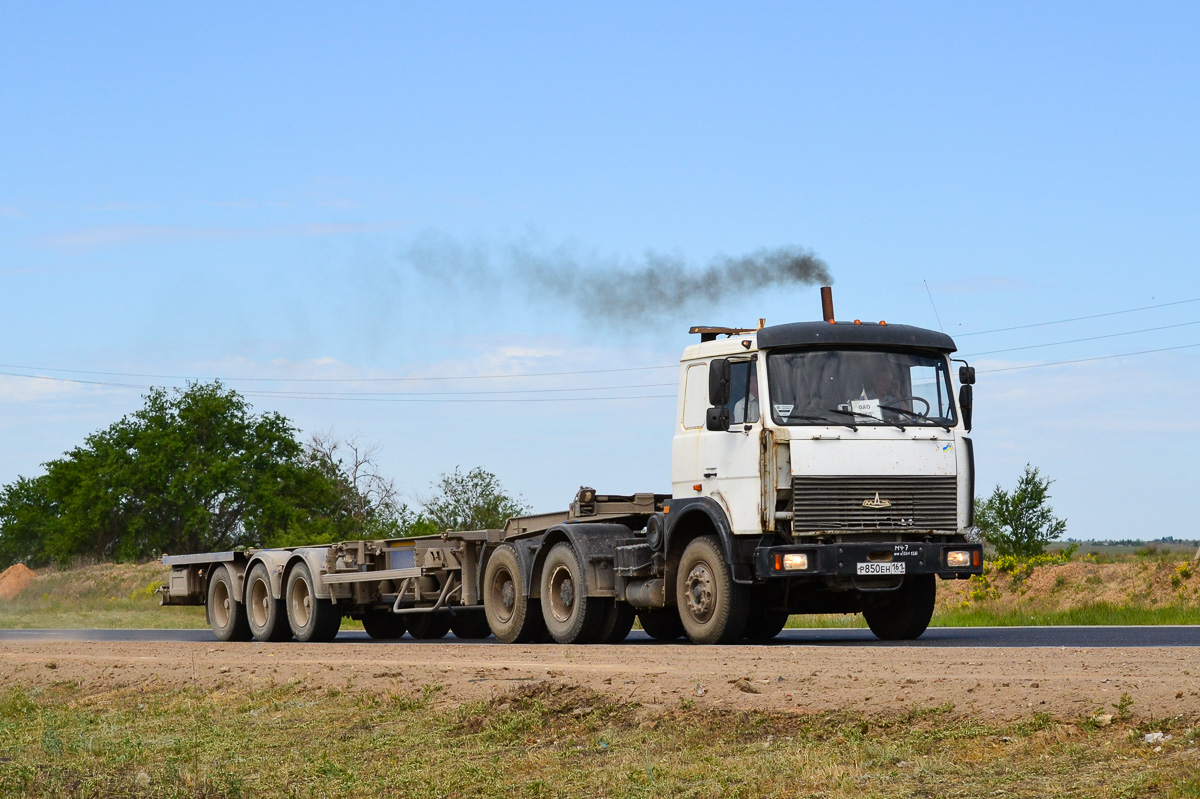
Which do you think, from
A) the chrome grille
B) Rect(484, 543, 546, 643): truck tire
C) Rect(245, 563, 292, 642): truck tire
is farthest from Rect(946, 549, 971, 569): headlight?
Rect(245, 563, 292, 642): truck tire

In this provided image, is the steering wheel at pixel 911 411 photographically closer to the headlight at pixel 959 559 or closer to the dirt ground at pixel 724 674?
the headlight at pixel 959 559

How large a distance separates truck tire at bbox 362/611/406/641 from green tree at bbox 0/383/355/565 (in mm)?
52024

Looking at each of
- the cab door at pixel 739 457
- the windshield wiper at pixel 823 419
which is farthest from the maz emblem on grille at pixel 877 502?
the cab door at pixel 739 457

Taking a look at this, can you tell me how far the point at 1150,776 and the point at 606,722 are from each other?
399cm

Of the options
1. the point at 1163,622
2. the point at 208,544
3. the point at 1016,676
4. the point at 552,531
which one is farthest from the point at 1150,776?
the point at 208,544

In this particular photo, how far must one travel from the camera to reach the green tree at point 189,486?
77.2m

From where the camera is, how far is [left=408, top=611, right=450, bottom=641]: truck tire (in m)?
22.8

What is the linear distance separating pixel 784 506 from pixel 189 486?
65803 millimetres

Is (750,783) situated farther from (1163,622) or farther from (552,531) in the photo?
(1163,622)

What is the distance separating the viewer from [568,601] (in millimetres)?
17844

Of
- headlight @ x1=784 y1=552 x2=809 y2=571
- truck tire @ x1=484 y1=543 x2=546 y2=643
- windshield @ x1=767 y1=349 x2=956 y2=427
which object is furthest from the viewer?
truck tire @ x1=484 y1=543 x2=546 y2=643

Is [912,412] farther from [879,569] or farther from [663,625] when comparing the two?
[663,625]

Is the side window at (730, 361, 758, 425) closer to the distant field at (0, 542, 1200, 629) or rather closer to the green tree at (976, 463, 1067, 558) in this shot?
the distant field at (0, 542, 1200, 629)

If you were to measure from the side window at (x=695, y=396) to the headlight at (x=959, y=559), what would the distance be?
2.93 metres
